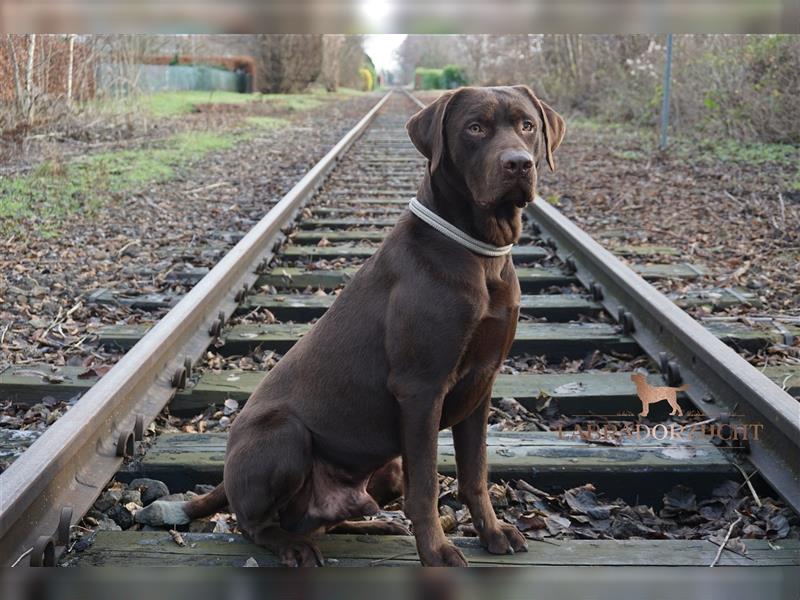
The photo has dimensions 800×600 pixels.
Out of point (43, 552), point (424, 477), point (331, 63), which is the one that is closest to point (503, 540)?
point (424, 477)

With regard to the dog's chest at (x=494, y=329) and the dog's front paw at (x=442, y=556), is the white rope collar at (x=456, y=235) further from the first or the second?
the dog's front paw at (x=442, y=556)

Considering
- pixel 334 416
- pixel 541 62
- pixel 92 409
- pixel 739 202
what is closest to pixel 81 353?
pixel 92 409

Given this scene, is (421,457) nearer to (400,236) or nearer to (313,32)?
(400,236)

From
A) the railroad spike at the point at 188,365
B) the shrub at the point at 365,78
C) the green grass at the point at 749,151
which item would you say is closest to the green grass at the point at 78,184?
the railroad spike at the point at 188,365

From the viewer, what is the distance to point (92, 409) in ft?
9.20

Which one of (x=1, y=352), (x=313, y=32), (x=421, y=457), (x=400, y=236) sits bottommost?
(x=1, y=352)

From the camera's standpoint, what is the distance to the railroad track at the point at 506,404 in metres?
2.33

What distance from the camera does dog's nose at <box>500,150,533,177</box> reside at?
2096 mm

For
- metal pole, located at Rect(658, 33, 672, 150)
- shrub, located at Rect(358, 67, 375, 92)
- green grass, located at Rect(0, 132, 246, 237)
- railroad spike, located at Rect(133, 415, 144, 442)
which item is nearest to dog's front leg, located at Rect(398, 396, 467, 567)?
railroad spike, located at Rect(133, 415, 144, 442)

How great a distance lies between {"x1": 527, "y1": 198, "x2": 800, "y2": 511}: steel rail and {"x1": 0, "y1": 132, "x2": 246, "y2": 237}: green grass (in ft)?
15.3

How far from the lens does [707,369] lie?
3.39 metres

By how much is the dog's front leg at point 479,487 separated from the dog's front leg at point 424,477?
0.15m

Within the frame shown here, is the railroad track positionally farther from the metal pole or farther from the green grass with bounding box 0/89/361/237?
the metal pole

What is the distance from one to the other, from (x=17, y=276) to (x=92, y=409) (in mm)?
3188
